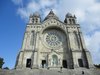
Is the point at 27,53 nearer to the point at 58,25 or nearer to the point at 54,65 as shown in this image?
the point at 54,65

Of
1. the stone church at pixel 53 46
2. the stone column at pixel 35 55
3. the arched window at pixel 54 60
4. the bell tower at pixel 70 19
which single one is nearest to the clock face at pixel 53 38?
the stone church at pixel 53 46

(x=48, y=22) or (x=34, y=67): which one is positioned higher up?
(x=48, y=22)

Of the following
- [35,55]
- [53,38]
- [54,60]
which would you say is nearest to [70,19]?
[53,38]

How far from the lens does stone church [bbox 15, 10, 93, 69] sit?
2648cm

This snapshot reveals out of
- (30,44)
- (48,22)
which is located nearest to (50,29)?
(48,22)

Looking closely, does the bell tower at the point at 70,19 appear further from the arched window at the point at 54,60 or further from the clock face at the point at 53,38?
the arched window at the point at 54,60

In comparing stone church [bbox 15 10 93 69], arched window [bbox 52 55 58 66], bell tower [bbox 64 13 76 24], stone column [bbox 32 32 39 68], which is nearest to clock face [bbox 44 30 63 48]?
stone church [bbox 15 10 93 69]

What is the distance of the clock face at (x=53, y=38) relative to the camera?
101ft

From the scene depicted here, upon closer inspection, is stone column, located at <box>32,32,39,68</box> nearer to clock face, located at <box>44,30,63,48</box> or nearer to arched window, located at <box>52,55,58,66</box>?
clock face, located at <box>44,30,63,48</box>

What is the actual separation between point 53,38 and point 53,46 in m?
2.65

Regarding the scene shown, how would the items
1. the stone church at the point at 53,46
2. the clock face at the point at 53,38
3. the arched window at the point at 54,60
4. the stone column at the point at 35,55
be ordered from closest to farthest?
the stone column at the point at 35,55
the stone church at the point at 53,46
the arched window at the point at 54,60
the clock face at the point at 53,38

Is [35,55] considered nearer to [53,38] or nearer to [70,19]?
[53,38]

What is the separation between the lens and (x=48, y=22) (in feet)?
110

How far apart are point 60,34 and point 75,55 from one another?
8011 mm
